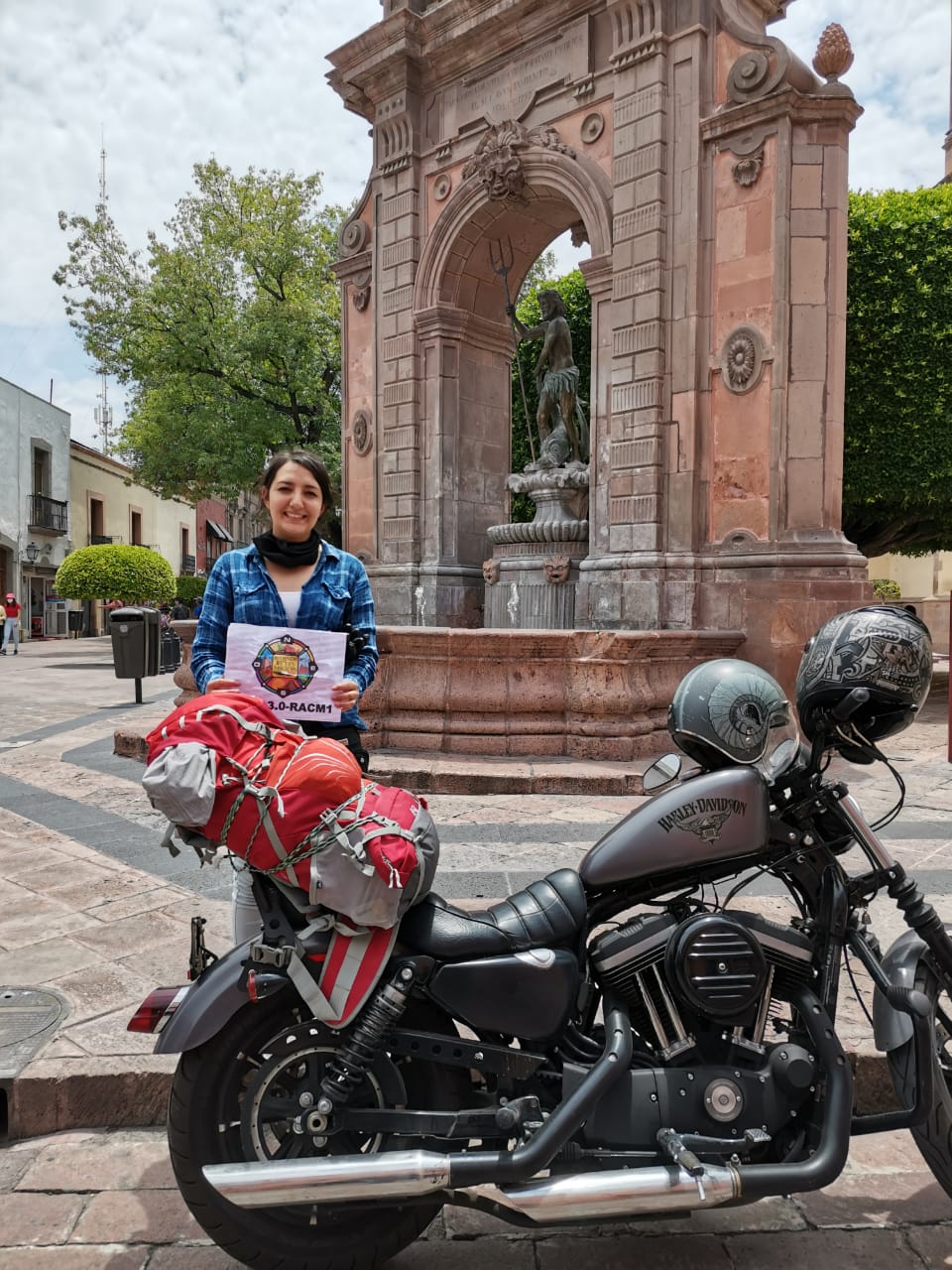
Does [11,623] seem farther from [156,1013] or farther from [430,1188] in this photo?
[430,1188]

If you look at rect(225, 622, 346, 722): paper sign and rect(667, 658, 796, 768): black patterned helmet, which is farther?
rect(225, 622, 346, 722): paper sign

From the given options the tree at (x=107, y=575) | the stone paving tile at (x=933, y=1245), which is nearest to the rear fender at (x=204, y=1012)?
the stone paving tile at (x=933, y=1245)

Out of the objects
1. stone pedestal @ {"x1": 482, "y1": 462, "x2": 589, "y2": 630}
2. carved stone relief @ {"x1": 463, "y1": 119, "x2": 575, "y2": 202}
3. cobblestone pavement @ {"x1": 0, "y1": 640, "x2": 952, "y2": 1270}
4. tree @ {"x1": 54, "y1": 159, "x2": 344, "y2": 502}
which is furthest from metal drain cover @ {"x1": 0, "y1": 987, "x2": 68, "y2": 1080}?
tree @ {"x1": 54, "y1": 159, "x2": 344, "y2": 502}

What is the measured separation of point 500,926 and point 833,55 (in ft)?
31.8

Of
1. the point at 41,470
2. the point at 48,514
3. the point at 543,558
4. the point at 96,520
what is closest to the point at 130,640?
the point at 543,558

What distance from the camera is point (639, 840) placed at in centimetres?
193

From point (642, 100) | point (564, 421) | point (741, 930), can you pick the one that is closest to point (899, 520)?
point (564, 421)

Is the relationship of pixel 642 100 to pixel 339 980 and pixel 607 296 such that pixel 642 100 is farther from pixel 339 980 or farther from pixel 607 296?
pixel 339 980

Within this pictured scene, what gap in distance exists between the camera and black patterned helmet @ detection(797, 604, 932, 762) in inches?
75.0

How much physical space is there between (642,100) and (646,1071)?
10147mm

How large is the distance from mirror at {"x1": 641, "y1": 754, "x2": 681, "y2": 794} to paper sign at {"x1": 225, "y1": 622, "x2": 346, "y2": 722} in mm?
966

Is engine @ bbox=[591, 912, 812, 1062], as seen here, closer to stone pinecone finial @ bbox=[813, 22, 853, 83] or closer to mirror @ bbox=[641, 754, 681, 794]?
mirror @ bbox=[641, 754, 681, 794]

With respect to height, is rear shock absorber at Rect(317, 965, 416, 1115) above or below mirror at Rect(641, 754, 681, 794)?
below

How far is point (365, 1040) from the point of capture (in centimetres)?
184
